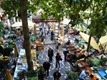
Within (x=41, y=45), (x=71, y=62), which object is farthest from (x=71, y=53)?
(x=41, y=45)

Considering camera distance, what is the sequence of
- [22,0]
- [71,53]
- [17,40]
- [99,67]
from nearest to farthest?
1. [22,0]
2. [99,67]
3. [71,53]
4. [17,40]

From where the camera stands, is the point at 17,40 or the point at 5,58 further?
the point at 17,40

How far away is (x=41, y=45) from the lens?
20.1m

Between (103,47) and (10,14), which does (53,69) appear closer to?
(103,47)

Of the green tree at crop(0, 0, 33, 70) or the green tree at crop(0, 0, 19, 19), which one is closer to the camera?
the green tree at crop(0, 0, 33, 70)

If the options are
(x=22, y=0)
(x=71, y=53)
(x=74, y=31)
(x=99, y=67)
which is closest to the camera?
(x=22, y=0)

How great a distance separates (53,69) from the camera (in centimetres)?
1581

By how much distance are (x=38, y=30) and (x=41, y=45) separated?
16.2 feet

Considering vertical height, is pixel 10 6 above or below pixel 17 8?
above

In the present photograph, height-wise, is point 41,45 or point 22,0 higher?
point 22,0

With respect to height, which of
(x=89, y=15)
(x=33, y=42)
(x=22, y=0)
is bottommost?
(x=33, y=42)

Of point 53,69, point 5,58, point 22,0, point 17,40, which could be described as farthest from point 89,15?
point 17,40

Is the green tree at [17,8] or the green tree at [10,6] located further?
the green tree at [10,6]

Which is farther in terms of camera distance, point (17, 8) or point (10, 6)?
point (17, 8)
